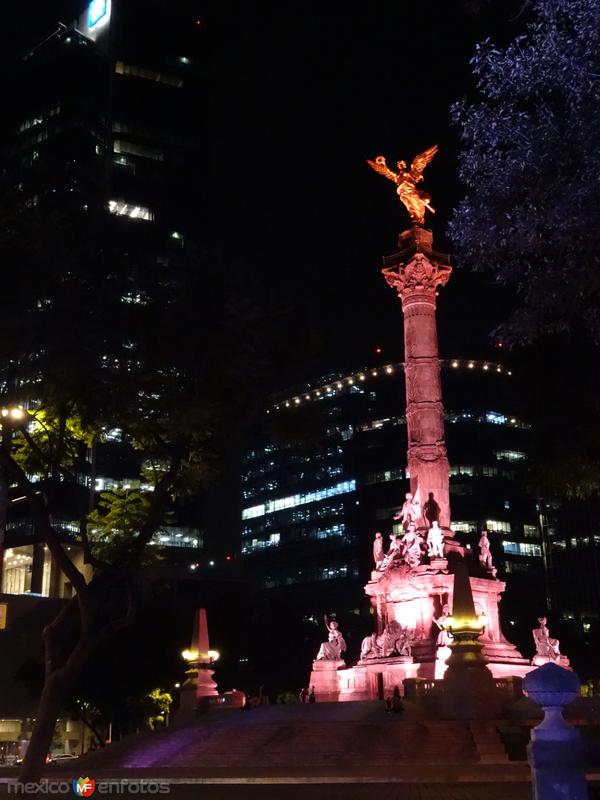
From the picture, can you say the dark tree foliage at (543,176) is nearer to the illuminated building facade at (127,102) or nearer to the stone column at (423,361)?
the stone column at (423,361)

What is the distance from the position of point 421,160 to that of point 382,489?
8086cm

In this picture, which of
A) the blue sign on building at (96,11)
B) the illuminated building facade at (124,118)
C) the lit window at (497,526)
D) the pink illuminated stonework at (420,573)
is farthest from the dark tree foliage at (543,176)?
the blue sign on building at (96,11)

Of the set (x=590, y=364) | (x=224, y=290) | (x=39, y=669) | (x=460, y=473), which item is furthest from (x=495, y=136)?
(x=460, y=473)

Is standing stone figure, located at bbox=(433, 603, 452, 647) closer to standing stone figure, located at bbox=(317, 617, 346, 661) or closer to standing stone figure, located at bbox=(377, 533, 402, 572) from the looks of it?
standing stone figure, located at bbox=(377, 533, 402, 572)

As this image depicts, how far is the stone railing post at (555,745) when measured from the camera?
7012mm

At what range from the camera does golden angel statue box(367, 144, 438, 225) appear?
46.3 metres

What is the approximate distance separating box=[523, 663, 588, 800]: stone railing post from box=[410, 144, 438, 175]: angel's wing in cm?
4207

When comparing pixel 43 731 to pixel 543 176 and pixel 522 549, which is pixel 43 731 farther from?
pixel 522 549

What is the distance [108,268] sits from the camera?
61.4ft

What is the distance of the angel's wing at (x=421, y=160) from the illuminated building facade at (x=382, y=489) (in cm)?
7110

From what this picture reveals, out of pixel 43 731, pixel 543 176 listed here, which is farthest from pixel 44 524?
pixel 543 176

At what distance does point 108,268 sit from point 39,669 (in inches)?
1895

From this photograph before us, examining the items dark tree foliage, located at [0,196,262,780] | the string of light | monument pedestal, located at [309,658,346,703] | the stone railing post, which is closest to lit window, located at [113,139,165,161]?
the string of light

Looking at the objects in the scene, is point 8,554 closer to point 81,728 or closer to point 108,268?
point 81,728
